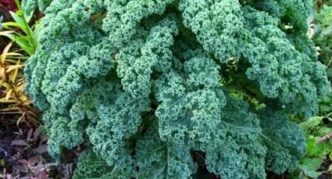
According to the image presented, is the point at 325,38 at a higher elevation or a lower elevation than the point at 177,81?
higher

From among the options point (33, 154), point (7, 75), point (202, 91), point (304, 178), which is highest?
point (7, 75)

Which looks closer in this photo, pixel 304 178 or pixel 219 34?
pixel 219 34

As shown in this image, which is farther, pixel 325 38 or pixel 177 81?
pixel 325 38

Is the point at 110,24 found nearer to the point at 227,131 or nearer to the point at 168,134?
the point at 168,134

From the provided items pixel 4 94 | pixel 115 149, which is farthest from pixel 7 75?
pixel 115 149

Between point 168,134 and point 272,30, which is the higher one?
point 272,30

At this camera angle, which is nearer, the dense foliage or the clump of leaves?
the dense foliage

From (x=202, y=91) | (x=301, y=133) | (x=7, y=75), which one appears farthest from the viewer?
(x=7, y=75)

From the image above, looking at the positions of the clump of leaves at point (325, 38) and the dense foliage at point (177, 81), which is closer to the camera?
the dense foliage at point (177, 81)
